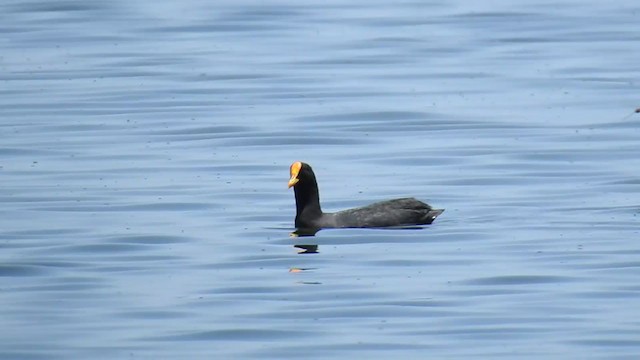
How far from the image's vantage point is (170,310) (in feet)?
47.3

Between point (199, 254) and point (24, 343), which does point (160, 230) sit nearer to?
point (199, 254)

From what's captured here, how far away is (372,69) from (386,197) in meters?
10.9

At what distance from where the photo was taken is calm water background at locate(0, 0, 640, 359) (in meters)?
13.8

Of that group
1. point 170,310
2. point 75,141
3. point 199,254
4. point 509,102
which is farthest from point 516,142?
point 170,310

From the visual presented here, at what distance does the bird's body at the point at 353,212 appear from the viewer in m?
18.0

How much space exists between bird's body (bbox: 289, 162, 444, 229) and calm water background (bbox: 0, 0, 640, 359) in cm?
14

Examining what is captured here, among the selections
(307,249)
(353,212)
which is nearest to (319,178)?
(353,212)

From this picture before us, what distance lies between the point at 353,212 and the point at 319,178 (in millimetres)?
2989

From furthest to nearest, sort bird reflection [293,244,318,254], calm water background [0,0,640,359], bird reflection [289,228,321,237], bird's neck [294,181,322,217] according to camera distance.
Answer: bird's neck [294,181,322,217]
bird reflection [289,228,321,237]
bird reflection [293,244,318,254]
calm water background [0,0,640,359]

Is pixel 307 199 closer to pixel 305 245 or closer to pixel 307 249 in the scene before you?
pixel 305 245

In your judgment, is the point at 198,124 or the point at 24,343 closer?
the point at 24,343

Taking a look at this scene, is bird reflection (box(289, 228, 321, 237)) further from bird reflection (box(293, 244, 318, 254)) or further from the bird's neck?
bird reflection (box(293, 244, 318, 254))

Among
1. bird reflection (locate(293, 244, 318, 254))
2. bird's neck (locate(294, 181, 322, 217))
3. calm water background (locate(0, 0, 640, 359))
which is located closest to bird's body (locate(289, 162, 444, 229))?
bird's neck (locate(294, 181, 322, 217))

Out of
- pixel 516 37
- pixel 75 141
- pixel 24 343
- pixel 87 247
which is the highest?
pixel 516 37
